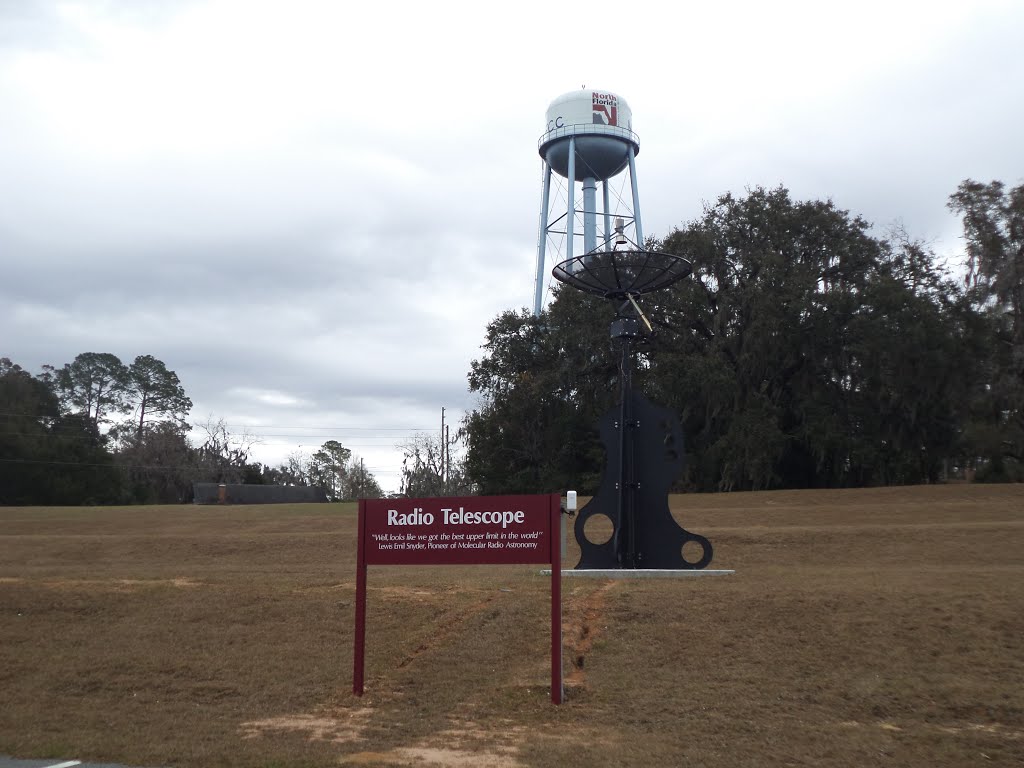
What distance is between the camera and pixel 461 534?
9.23m

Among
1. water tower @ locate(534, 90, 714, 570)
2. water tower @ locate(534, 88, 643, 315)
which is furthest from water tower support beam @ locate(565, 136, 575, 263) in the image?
water tower @ locate(534, 90, 714, 570)

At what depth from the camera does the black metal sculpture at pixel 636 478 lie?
16.3 meters

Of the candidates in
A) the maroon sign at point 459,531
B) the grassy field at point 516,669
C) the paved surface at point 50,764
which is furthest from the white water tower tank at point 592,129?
the paved surface at point 50,764

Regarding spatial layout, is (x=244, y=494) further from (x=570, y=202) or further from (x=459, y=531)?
(x=459, y=531)

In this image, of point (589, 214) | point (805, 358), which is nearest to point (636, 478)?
point (805, 358)

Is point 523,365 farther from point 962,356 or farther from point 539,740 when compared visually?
point 539,740

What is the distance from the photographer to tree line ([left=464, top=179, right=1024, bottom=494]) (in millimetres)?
Answer: 35281

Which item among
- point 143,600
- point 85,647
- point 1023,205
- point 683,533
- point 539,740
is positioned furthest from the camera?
point 1023,205

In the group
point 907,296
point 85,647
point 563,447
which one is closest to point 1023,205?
point 907,296

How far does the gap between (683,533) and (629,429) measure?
2056mm

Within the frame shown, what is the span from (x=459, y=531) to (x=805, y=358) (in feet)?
104

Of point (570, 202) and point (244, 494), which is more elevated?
point (570, 202)

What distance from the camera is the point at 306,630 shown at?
1177 cm

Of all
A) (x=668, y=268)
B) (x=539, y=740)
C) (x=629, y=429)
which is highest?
(x=668, y=268)
